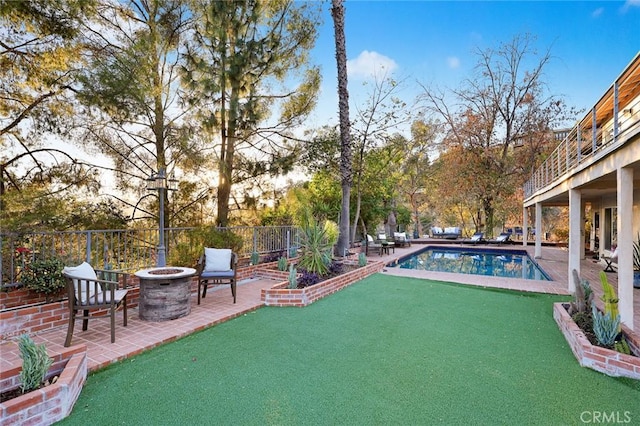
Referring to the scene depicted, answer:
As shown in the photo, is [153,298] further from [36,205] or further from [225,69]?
[225,69]

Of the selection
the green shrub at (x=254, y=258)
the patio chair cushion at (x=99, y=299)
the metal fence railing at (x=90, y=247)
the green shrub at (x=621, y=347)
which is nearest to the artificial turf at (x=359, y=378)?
the green shrub at (x=621, y=347)

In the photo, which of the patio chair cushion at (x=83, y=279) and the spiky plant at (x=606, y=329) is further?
the patio chair cushion at (x=83, y=279)

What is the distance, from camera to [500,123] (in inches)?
761

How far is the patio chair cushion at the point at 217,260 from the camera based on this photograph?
554 centimetres

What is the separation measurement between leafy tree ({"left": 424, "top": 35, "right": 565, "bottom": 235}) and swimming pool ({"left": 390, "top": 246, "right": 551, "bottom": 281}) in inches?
195

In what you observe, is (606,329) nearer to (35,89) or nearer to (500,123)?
(35,89)

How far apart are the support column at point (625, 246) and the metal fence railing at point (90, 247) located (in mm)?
6795

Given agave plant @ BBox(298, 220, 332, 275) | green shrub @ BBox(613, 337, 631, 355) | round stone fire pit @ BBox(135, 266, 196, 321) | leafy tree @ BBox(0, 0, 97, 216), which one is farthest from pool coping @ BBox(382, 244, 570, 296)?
leafy tree @ BBox(0, 0, 97, 216)

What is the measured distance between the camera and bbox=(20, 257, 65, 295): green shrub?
411 cm

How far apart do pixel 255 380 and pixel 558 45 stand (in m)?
22.7

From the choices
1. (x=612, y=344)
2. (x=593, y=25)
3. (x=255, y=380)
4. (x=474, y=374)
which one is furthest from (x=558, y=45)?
(x=255, y=380)

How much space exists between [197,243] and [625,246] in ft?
22.8

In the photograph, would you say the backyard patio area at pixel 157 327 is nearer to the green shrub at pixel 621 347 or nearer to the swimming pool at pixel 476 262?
the green shrub at pixel 621 347

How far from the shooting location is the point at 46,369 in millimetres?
2396
